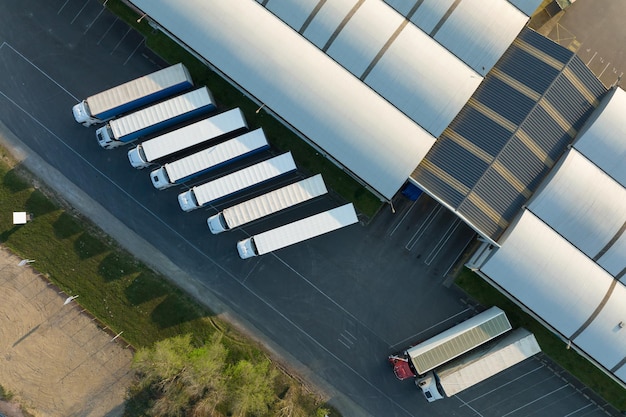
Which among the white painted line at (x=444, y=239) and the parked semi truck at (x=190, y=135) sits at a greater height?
the white painted line at (x=444, y=239)

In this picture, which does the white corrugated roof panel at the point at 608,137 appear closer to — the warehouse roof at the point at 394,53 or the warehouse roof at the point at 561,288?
the warehouse roof at the point at 561,288

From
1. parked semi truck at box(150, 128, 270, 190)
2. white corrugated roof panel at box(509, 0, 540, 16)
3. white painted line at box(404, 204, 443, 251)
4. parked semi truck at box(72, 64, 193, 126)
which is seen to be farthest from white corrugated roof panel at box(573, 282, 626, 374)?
parked semi truck at box(72, 64, 193, 126)

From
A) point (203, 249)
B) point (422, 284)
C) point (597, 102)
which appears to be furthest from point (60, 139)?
point (597, 102)

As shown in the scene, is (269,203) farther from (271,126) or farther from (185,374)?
(185,374)

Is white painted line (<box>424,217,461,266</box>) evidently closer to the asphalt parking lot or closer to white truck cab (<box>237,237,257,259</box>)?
the asphalt parking lot

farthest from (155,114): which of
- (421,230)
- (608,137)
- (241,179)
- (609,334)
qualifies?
(609,334)

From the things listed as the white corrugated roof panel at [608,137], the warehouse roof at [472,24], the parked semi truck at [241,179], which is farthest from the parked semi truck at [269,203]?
the white corrugated roof panel at [608,137]

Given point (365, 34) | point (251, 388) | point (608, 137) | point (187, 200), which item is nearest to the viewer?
point (365, 34)
